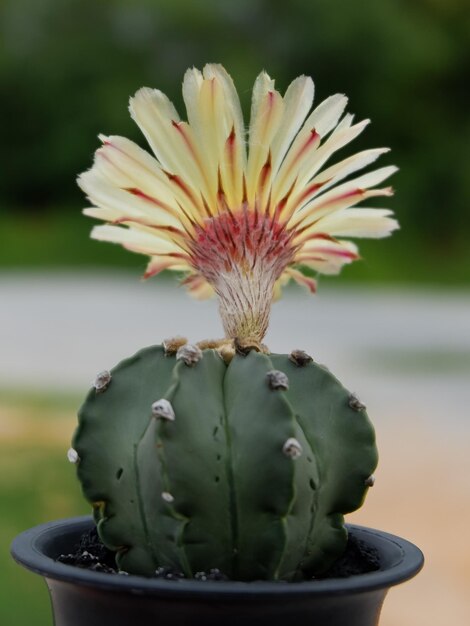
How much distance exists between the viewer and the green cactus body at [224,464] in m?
0.75

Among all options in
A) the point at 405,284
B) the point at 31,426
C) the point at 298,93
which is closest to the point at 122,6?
the point at 405,284

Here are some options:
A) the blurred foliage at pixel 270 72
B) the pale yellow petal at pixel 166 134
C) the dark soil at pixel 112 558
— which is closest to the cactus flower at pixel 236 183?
the pale yellow petal at pixel 166 134

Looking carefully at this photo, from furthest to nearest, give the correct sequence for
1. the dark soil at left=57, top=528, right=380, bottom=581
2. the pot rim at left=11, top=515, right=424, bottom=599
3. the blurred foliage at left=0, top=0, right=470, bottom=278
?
1. the blurred foliage at left=0, top=0, right=470, bottom=278
2. the dark soil at left=57, top=528, right=380, bottom=581
3. the pot rim at left=11, top=515, right=424, bottom=599

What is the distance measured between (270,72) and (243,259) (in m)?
8.47

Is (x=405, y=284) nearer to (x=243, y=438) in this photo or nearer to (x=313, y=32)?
(x=313, y=32)

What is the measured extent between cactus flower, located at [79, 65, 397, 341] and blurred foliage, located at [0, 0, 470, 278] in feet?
26.9

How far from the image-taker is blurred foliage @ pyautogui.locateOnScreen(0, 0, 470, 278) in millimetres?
9172

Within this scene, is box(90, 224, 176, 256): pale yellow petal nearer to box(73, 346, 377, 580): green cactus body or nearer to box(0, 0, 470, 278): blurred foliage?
box(73, 346, 377, 580): green cactus body

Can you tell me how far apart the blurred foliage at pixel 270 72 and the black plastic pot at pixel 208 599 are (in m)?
8.34

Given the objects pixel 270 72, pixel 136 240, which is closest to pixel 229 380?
pixel 136 240

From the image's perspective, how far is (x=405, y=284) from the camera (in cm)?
804

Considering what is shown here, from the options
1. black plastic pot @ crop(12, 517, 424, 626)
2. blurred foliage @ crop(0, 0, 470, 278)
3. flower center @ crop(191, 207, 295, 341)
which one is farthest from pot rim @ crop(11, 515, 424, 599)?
blurred foliage @ crop(0, 0, 470, 278)

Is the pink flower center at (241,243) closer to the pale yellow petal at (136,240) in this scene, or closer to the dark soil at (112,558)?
the pale yellow petal at (136,240)

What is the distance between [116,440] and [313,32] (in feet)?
29.4
